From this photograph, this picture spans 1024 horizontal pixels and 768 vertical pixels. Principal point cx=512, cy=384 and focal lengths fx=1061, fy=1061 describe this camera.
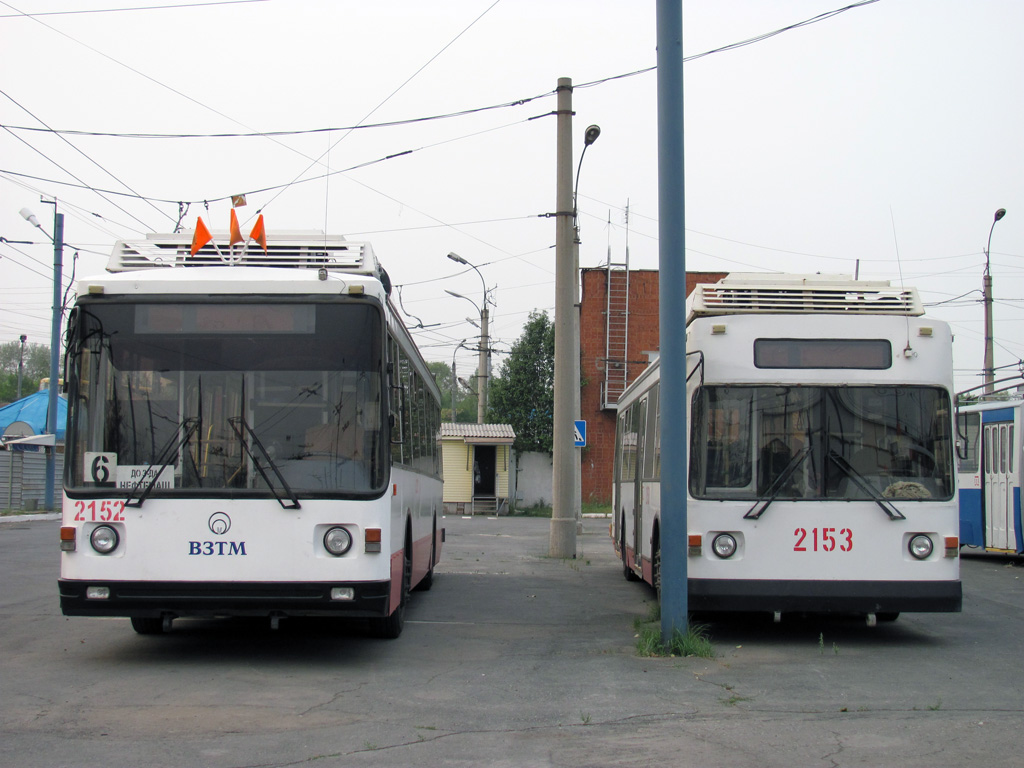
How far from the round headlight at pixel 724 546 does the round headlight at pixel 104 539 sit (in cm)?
486

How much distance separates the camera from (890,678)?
793cm

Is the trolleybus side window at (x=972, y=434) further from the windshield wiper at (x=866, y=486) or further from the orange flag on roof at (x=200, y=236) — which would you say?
the orange flag on roof at (x=200, y=236)

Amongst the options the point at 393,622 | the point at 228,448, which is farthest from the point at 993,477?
the point at 228,448

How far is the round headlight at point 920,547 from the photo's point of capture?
911 cm

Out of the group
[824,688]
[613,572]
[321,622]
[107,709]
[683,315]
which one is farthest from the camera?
[613,572]

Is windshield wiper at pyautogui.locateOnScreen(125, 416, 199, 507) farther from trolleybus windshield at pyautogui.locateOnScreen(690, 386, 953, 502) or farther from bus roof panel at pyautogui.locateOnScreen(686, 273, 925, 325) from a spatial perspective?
bus roof panel at pyautogui.locateOnScreen(686, 273, 925, 325)

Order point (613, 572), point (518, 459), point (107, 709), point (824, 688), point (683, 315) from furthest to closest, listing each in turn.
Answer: point (518, 459) < point (613, 572) < point (683, 315) < point (824, 688) < point (107, 709)

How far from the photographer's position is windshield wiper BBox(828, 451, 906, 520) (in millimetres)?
9117

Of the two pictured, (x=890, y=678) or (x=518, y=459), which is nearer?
(x=890, y=678)

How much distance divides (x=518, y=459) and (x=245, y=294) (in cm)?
3667

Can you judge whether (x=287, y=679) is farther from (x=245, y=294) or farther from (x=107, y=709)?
(x=245, y=294)

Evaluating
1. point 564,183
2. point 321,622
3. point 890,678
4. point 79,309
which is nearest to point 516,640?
point 321,622

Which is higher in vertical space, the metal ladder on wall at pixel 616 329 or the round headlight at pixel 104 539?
the metal ladder on wall at pixel 616 329

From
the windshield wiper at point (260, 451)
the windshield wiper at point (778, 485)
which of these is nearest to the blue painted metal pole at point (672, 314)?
the windshield wiper at point (778, 485)
